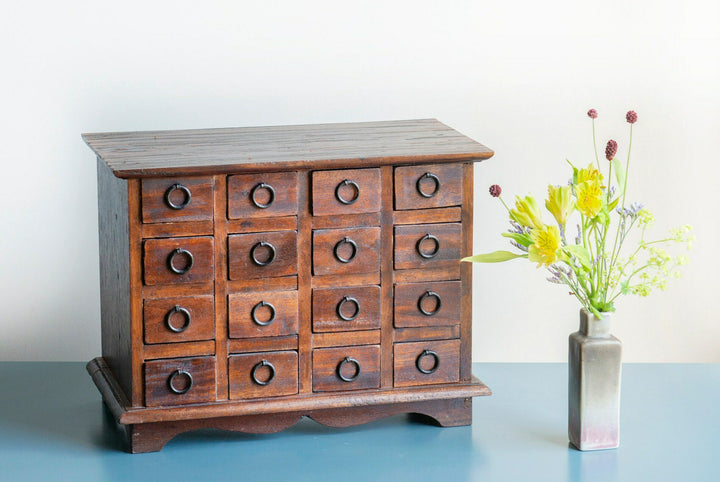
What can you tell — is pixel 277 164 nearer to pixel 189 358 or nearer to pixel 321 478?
pixel 189 358

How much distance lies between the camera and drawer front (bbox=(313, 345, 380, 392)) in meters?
2.46

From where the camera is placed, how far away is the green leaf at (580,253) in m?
2.33

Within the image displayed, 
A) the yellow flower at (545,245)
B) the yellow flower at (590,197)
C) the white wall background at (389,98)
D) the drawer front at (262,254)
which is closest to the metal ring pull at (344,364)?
the drawer front at (262,254)

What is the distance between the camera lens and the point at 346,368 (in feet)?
8.11

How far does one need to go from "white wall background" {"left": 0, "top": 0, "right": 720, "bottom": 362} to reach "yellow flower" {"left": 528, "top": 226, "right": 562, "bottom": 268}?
2.20 ft

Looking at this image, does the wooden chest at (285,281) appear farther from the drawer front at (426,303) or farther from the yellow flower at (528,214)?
the yellow flower at (528,214)

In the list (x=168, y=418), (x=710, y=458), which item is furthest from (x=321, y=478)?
(x=710, y=458)

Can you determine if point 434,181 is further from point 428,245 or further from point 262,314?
point 262,314

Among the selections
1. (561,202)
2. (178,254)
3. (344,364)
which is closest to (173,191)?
(178,254)

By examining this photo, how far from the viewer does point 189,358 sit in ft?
7.83

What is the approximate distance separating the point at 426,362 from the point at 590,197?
490mm

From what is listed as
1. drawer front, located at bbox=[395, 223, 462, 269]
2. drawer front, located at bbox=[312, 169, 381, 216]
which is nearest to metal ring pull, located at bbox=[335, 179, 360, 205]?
→ drawer front, located at bbox=[312, 169, 381, 216]

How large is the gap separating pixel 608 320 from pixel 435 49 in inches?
33.9

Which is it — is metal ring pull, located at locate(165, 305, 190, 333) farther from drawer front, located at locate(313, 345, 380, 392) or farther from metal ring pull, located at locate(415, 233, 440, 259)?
metal ring pull, located at locate(415, 233, 440, 259)
